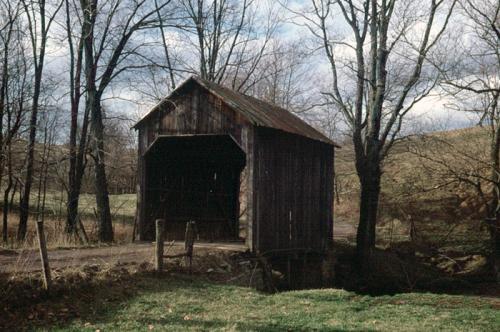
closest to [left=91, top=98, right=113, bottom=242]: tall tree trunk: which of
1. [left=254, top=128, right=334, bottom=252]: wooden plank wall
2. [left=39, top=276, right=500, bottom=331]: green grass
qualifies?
[left=254, top=128, right=334, bottom=252]: wooden plank wall

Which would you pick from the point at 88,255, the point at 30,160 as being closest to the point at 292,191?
the point at 88,255

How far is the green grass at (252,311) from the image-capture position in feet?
28.2

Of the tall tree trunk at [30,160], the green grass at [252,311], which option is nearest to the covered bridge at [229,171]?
the green grass at [252,311]

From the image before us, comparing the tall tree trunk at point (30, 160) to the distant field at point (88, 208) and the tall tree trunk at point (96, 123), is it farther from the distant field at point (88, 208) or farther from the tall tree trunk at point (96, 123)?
the distant field at point (88, 208)

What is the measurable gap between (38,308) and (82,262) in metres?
2.90

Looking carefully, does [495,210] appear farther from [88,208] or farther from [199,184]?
[88,208]

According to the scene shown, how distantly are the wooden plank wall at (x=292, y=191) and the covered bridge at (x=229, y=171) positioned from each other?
30 mm

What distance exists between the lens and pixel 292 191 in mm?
16719

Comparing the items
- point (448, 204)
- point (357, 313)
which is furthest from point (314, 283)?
point (448, 204)

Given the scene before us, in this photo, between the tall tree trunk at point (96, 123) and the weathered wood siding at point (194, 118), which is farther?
the tall tree trunk at point (96, 123)

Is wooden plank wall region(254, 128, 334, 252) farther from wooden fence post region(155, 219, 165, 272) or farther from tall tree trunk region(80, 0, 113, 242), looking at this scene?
tall tree trunk region(80, 0, 113, 242)

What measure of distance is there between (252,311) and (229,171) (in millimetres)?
9757

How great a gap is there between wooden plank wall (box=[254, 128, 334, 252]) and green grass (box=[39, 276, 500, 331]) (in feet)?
10.9

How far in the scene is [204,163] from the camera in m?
18.8
